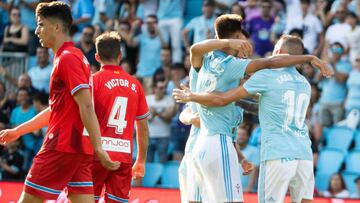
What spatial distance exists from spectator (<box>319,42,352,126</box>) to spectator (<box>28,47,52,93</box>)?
506 cm

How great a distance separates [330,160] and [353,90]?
1.20m

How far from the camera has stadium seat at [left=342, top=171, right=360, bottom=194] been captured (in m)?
14.8

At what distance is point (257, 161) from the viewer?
14945 mm

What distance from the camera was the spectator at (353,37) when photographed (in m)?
15.9

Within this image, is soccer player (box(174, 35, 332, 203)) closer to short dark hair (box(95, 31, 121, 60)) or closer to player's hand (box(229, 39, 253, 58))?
player's hand (box(229, 39, 253, 58))

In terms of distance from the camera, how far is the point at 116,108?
927 centimetres

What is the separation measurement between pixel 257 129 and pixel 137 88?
240 inches

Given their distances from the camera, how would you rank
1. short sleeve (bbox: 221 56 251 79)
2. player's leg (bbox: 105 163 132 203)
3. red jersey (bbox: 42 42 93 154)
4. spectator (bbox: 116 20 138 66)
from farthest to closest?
spectator (bbox: 116 20 138 66)
player's leg (bbox: 105 163 132 203)
short sleeve (bbox: 221 56 251 79)
red jersey (bbox: 42 42 93 154)

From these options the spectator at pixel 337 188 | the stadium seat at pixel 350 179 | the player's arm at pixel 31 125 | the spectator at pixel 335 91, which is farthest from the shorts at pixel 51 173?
the spectator at pixel 335 91

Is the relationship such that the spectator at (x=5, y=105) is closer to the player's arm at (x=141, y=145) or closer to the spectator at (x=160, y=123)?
the spectator at (x=160, y=123)

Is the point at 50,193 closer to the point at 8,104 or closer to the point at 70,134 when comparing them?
the point at 70,134

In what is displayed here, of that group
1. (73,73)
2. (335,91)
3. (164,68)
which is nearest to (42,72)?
(164,68)

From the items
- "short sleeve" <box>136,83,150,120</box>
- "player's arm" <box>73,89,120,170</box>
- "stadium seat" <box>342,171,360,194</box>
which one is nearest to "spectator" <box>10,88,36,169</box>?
"stadium seat" <box>342,171,360,194</box>

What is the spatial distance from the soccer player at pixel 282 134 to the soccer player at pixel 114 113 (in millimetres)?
936
